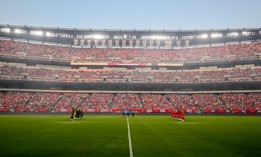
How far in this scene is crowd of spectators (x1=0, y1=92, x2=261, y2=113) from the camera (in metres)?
59.3

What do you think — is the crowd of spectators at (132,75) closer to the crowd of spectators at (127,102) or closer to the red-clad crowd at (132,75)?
the red-clad crowd at (132,75)

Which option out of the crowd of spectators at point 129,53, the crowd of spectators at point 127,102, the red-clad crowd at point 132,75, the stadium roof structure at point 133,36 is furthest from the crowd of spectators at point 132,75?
the stadium roof structure at point 133,36

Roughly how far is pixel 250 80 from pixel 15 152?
6605cm

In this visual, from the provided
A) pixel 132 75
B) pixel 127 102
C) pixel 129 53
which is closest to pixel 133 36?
pixel 129 53

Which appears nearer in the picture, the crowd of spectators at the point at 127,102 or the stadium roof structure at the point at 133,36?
the crowd of spectators at the point at 127,102

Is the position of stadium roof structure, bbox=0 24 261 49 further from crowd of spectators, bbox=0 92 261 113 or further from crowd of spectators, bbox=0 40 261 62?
crowd of spectators, bbox=0 92 261 113

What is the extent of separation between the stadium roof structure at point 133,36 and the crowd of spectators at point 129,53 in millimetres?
2055

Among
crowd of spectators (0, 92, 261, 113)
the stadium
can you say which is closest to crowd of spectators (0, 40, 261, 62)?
the stadium

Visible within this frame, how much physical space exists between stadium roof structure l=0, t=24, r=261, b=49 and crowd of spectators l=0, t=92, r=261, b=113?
21097 millimetres

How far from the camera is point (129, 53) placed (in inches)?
3339

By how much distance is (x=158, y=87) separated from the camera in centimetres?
7181

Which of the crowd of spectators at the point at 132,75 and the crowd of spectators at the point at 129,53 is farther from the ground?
the crowd of spectators at the point at 129,53

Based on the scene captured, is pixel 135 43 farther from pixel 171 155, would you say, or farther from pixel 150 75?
pixel 171 155

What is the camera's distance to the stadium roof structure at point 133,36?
257ft
